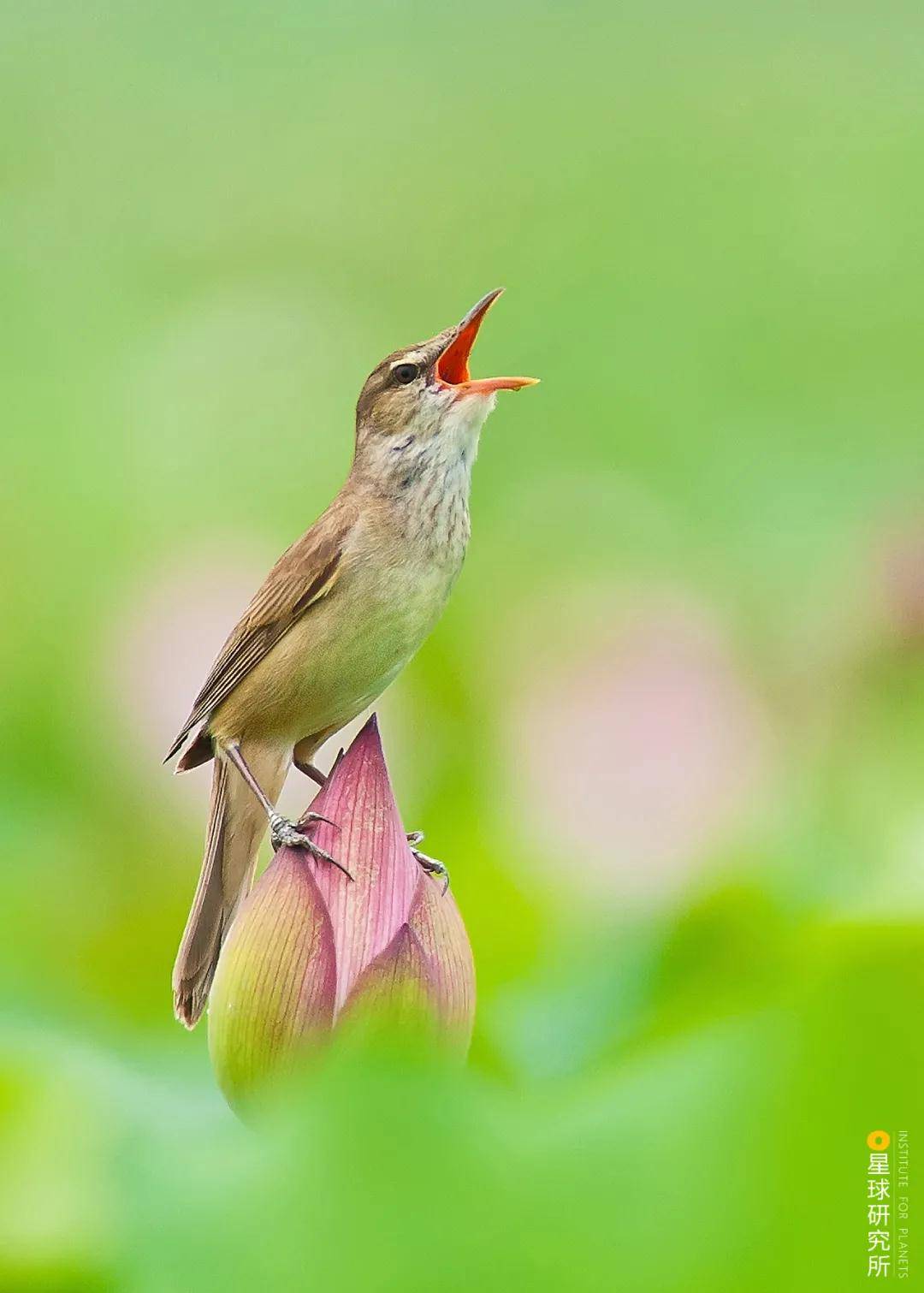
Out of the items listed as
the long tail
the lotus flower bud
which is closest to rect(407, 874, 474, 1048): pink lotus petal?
the lotus flower bud

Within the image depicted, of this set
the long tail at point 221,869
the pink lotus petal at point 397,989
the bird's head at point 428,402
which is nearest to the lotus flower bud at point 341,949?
the pink lotus petal at point 397,989

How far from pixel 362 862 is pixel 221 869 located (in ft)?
0.85

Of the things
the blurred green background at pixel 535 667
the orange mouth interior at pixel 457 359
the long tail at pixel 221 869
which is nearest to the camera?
the blurred green background at pixel 535 667

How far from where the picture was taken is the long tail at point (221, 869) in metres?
0.72

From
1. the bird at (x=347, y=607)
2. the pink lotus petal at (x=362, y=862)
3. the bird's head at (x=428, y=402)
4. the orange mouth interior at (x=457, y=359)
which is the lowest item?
the pink lotus petal at (x=362, y=862)

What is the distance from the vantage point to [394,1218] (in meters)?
0.37

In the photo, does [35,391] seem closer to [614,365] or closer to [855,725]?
[614,365]

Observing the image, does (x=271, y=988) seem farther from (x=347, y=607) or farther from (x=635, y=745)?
(x=635, y=745)

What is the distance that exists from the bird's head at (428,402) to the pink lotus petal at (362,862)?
1.04 feet

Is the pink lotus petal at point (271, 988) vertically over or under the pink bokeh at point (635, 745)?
under

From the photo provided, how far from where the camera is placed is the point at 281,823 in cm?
66

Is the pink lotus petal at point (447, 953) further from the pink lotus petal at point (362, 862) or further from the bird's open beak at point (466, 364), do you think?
the bird's open beak at point (466, 364)

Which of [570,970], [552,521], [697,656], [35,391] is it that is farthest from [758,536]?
[35,391]

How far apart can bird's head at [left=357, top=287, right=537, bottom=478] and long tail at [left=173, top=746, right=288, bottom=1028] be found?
0.19 meters
